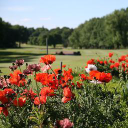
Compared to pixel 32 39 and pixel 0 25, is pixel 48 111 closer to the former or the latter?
pixel 0 25

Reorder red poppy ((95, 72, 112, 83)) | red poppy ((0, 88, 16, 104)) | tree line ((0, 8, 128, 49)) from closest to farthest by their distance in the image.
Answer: red poppy ((0, 88, 16, 104)) < red poppy ((95, 72, 112, 83)) < tree line ((0, 8, 128, 49))

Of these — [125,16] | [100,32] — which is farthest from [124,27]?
[100,32]

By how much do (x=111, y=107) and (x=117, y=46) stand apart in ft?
183

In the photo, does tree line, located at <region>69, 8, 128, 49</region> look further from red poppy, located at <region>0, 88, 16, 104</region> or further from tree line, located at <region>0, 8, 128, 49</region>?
red poppy, located at <region>0, 88, 16, 104</region>

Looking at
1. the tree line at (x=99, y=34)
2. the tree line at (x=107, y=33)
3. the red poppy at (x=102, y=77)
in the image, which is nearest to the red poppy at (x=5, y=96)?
the red poppy at (x=102, y=77)

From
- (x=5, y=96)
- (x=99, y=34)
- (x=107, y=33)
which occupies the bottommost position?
(x=5, y=96)

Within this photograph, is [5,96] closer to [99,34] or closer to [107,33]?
[107,33]

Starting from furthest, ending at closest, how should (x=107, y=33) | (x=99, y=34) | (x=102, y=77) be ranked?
(x=99, y=34)
(x=107, y=33)
(x=102, y=77)

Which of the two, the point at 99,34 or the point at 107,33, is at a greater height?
the point at 99,34

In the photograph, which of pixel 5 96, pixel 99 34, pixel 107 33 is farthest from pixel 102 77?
pixel 99 34

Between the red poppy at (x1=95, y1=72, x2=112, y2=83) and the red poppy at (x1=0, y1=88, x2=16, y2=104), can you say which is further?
the red poppy at (x1=95, y1=72, x2=112, y2=83)

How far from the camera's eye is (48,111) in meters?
3.39

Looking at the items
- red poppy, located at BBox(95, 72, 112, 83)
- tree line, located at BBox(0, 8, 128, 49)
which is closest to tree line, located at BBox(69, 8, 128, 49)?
tree line, located at BBox(0, 8, 128, 49)

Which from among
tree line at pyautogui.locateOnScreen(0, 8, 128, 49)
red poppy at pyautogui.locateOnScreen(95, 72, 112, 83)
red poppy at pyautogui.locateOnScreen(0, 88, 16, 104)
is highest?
tree line at pyautogui.locateOnScreen(0, 8, 128, 49)
